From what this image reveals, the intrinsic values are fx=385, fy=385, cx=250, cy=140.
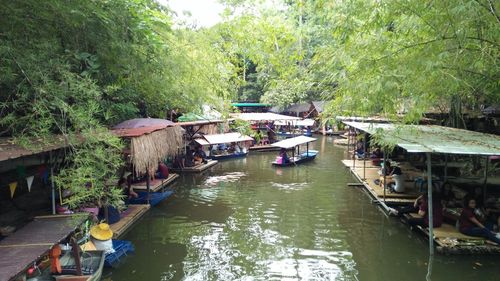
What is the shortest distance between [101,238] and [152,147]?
392 centimetres

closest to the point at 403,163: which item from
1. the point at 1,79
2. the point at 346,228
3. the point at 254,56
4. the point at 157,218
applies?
the point at 346,228

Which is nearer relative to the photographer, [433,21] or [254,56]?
[433,21]

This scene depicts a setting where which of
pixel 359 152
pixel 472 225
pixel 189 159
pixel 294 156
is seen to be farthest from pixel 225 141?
pixel 472 225

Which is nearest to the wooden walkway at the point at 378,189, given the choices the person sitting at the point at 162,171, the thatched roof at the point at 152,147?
the thatched roof at the point at 152,147

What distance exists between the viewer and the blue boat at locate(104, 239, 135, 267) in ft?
26.7

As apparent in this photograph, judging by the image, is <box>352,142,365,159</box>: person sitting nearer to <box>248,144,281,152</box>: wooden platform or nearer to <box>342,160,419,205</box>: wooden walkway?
<box>342,160,419,205</box>: wooden walkway

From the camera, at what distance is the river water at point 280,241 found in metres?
8.15

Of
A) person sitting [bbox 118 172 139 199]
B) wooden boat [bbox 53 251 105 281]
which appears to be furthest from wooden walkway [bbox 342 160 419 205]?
wooden boat [bbox 53 251 105 281]

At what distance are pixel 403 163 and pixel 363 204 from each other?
5.49 m

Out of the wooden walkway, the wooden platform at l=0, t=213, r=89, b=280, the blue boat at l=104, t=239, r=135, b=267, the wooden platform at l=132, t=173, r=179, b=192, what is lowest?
the blue boat at l=104, t=239, r=135, b=267

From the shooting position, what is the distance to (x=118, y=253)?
8.49m

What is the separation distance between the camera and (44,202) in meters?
9.95

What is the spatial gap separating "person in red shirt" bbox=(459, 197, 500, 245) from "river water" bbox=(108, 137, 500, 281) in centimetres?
51

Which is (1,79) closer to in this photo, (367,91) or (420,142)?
(367,91)
